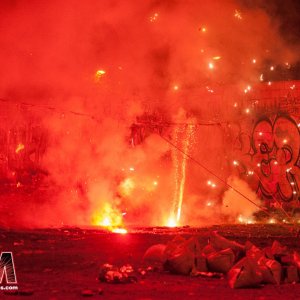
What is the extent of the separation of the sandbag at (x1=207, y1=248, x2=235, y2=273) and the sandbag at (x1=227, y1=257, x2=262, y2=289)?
16.4 inches

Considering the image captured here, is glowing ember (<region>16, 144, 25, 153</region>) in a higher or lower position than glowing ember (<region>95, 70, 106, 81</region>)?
lower

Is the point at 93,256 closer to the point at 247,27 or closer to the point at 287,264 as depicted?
the point at 287,264

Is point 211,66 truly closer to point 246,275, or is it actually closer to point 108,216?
point 108,216

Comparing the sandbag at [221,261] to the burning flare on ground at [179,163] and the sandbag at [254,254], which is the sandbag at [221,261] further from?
the burning flare on ground at [179,163]

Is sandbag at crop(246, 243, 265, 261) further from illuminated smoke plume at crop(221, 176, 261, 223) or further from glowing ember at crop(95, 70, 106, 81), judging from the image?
illuminated smoke plume at crop(221, 176, 261, 223)

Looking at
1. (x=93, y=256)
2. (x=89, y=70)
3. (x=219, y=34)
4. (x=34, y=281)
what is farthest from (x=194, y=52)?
(x=34, y=281)

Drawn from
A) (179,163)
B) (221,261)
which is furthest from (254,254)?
(179,163)

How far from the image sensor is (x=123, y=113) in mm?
11133

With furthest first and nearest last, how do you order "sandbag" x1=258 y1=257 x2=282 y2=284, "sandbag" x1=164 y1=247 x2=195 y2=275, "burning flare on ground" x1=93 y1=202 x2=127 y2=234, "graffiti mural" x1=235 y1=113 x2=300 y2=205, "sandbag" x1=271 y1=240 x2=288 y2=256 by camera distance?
"graffiti mural" x1=235 y1=113 x2=300 y2=205
"burning flare on ground" x1=93 y1=202 x2=127 y2=234
"sandbag" x1=271 y1=240 x2=288 y2=256
"sandbag" x1=164 y1=247 x2=195 y2=275
"sandbag" x1=258 y1=257 x2=282 y2=284

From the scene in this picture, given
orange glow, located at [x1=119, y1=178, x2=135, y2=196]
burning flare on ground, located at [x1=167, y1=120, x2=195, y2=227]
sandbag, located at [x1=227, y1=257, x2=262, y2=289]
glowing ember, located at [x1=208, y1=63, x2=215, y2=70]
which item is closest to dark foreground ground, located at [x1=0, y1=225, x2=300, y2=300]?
sandbag, located at [x1=227, y1=257, x2=262, y2=289]

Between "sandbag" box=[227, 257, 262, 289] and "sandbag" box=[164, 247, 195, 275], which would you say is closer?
"sandbag" box=[227, 257, 262, 289]

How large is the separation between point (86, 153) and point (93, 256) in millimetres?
5463

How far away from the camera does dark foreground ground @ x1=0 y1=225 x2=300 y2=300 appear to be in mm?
4363

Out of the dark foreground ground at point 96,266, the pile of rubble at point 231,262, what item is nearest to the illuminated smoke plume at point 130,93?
the dark foreground ground at point 96,266
